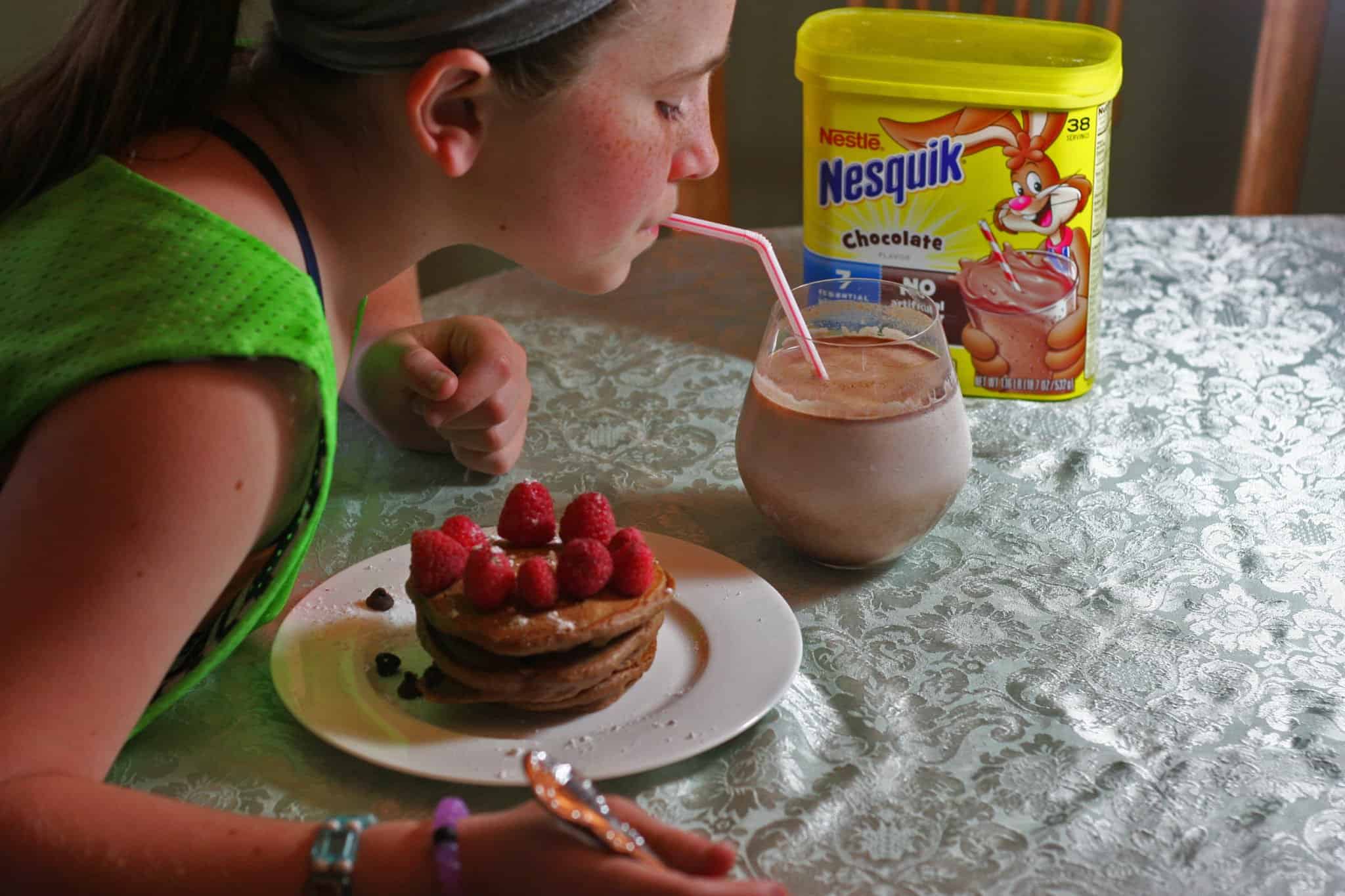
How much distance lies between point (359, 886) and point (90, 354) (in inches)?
11.4

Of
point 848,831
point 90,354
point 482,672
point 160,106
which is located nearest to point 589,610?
point 482,672

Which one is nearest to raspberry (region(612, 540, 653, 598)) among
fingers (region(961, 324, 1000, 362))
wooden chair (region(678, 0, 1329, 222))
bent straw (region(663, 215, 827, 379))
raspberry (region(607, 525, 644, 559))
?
raspberry (region(607, 525, 644, 559))

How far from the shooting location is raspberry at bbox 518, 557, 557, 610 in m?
0.71

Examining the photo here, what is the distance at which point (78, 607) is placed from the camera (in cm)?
62

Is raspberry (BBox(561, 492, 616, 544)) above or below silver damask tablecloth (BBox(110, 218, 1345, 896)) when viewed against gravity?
above

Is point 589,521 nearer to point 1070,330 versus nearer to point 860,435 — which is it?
point 860,435

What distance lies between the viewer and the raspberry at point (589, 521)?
77 cm

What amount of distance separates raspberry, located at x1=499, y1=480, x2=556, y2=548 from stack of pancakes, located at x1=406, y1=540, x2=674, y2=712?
0.05 meters

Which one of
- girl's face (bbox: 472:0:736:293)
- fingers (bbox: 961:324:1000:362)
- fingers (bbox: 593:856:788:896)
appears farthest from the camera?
fingers (bbox: 961:324:1000:362)

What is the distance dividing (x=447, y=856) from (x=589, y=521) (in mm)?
228

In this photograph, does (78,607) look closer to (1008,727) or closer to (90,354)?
(90,354)

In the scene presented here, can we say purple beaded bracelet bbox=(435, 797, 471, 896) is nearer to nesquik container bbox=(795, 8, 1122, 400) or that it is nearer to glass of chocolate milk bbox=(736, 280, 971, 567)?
glass of chocolate milk bbox=(736, 280, 971, 567)

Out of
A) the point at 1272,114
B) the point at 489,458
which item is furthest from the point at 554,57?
the point at 1272,114

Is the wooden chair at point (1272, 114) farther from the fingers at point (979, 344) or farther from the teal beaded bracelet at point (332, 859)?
the teal beaded bracelet at point (332, 859)
